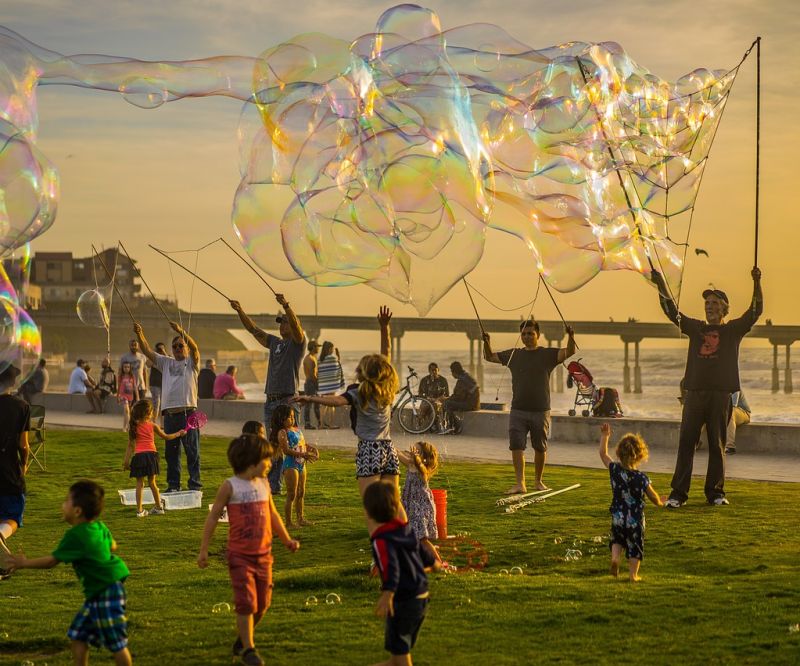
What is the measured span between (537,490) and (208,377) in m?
14.8

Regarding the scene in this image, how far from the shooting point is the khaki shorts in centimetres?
1305

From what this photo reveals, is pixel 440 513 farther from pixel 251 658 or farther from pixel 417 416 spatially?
pixel 417 416

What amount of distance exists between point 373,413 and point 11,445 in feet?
9.10

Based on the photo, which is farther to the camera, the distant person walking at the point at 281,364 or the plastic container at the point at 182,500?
the plastic container at the point at 182,500

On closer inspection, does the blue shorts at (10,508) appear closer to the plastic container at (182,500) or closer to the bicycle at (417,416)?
the plastic container at (182,500)

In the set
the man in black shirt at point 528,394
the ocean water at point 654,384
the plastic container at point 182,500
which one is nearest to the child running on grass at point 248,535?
the plastic container at point 182,500

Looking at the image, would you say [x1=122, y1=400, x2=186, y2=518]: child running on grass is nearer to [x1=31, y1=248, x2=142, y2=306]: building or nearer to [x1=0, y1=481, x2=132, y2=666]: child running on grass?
[x1=0, y1=481, x2=132, y2=666]: child running on grass

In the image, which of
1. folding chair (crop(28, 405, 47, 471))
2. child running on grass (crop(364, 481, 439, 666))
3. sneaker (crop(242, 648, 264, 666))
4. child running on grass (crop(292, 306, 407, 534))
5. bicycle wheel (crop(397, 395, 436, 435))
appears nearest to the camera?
child running on grass (crop(364, 481, 439, 666))

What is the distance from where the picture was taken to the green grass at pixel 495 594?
6824 millimetres

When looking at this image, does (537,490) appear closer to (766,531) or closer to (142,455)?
(766,531)

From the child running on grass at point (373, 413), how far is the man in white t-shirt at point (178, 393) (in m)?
4.54

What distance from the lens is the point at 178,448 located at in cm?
1320

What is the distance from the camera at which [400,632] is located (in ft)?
20.1

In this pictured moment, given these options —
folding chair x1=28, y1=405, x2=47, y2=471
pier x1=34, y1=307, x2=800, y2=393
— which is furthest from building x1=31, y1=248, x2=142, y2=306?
folding chair x1=28, y1=405, x2=47, y2=471
